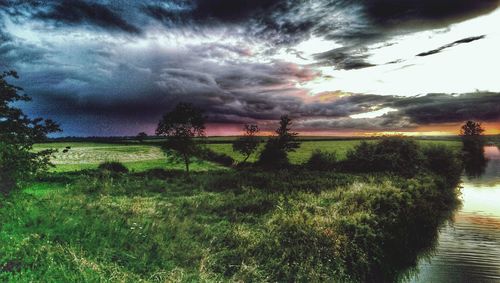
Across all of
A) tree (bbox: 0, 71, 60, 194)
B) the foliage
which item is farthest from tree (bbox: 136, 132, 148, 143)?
tree (bbox: 0, 71, 60, 194)

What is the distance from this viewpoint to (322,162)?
59062mm

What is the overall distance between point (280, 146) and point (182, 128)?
2469 centimetres

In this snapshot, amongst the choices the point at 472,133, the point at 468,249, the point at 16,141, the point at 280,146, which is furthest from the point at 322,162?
the point at 472,133

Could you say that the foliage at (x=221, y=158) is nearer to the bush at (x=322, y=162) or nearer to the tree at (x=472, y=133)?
the bush at (x=322, y=162)

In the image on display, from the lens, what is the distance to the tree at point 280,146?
6191cm

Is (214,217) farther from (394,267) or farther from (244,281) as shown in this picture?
(394,267)

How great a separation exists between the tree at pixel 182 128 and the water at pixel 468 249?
2951 centimetres

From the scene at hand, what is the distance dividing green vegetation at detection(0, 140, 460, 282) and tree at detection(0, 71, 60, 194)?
0.60 metres

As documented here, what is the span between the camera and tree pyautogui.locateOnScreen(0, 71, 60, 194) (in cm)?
950

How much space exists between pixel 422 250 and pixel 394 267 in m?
5.38

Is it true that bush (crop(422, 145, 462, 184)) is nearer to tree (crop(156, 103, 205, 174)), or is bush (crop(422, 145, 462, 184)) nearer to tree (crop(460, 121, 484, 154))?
tree (crop(156, 103, 205, 174))

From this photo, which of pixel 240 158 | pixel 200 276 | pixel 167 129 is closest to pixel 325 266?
pixel 200 276

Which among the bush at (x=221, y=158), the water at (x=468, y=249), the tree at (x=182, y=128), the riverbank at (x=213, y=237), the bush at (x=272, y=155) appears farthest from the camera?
the bush at (x=221, y=158)

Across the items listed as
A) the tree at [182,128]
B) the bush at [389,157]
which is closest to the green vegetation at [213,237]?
the tree at [182,128]
